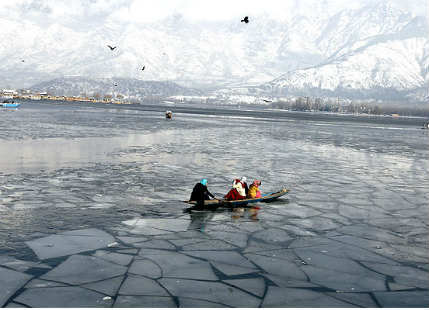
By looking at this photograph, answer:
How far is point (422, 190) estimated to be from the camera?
20984mm

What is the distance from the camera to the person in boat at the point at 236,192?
16.0 meters

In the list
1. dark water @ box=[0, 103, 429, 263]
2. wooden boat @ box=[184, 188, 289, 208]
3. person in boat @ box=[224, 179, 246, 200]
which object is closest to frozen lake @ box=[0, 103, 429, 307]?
dark water @ box=[0, 103, 429, 263]

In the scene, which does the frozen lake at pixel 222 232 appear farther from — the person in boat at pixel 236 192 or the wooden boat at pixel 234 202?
the person in boat at pixel 236 192

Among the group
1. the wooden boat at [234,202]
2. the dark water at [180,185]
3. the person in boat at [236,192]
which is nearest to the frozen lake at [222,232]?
the dark water at [180,185]

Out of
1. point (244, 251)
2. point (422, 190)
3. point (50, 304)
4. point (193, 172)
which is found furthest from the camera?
point (193, 172)

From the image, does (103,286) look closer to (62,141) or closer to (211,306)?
(211,306)

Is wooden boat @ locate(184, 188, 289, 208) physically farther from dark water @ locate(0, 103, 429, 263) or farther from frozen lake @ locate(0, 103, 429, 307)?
dark water @ locate(0, 103, 429, 263)

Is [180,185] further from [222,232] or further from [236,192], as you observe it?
[222,232]

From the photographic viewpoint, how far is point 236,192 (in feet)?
52.7

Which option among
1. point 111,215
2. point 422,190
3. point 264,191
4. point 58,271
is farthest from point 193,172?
point 58,271

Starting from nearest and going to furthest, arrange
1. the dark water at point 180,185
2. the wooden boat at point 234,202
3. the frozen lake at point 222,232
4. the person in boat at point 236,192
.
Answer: the frozen lake at point 222,232 < the dark water at point 180,185 < the wooden boat at point 234,202 < the person in boat at point 236,192

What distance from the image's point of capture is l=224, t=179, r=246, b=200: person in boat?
16.0 metres

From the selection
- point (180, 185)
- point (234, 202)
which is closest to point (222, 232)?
point (234, 202)

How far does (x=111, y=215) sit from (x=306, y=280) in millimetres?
7300
